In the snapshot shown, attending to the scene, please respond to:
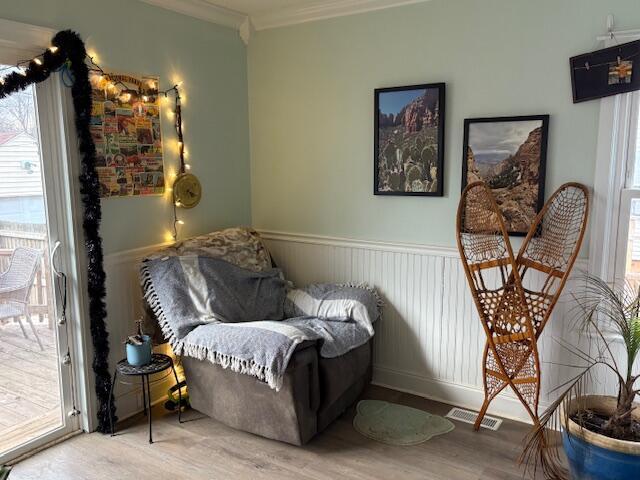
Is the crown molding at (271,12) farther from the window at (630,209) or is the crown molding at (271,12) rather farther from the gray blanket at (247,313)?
the gray blanket at (247,313)

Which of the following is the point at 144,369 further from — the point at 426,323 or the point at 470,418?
the point at 470,418

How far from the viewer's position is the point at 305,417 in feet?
8.87

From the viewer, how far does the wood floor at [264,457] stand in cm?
254

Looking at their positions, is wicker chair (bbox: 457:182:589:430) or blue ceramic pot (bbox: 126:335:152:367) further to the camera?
blue ceramic pot (bbox: 126:335:152:367)

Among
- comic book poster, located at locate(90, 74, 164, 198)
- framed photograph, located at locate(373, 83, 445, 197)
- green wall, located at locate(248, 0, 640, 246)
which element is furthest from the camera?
framed photograph, located at locate(373, 83, 445, 197)

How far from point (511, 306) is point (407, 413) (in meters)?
0.93

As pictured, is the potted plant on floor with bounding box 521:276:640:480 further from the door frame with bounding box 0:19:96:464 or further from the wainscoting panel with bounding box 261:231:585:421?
the door frame with bounding box 0:19:96:464

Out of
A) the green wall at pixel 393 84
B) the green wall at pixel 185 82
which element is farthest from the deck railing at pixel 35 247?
the green wall at pixel 393 84

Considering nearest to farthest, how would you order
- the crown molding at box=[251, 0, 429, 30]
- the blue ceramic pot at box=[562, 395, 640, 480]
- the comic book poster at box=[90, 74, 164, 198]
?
the blue ceramic pot at box=[562, 395, 640, 480], the comic book poster at box=[90, 74, 164, 198], the crown molding at box=[251, 0, 429, 30]

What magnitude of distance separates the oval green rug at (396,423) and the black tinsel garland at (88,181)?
56.6 inches

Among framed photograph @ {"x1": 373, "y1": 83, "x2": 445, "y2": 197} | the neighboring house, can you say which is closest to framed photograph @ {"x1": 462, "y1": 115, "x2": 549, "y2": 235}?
framed photograph @ {"x1": 373, "y1": 83, "x2": 445, "y2": 197}

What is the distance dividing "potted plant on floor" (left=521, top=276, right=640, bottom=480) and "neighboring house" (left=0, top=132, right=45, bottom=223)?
8.62ft

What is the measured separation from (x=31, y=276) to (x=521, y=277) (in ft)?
8.30

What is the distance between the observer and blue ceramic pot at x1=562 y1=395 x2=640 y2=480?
6.85ft
